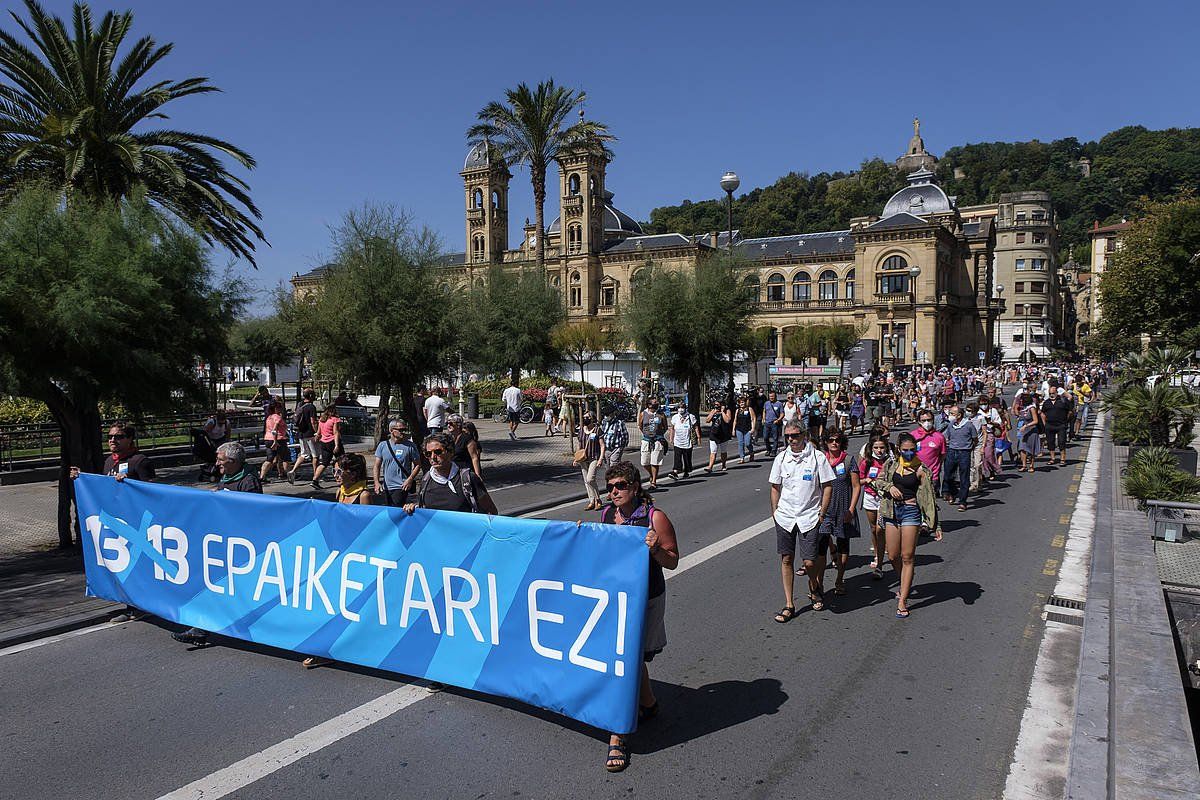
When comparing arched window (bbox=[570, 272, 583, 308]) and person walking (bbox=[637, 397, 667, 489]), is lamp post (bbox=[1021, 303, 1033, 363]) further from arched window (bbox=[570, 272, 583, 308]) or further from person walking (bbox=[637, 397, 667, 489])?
person walking (bbox=[637, 397, 667, 489])

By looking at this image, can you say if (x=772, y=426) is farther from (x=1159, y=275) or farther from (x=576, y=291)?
(x=576, y=291)

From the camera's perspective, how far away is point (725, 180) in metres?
21.3

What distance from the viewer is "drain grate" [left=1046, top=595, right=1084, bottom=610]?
7.57m

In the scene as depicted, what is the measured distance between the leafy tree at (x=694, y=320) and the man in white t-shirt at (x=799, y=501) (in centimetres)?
1902

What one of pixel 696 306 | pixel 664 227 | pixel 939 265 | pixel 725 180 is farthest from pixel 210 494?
pixel 664 227

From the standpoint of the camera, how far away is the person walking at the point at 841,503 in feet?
24.8

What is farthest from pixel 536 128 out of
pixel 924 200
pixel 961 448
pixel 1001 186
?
pixel 1001 186

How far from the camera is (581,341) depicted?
136ft

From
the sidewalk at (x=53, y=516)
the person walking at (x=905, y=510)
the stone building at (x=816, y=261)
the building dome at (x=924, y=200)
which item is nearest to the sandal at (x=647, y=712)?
the person walking at (x=905, y=510)

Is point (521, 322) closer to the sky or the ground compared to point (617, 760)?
closer to the sky

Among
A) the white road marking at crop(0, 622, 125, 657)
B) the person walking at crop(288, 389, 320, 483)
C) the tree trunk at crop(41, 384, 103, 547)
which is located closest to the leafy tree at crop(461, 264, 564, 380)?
the person walking at crop(288, 389, 320, 483)

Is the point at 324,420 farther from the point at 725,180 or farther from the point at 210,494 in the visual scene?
the point at 725,180

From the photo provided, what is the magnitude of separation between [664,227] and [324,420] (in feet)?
386

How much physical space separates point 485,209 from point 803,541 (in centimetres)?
6731
